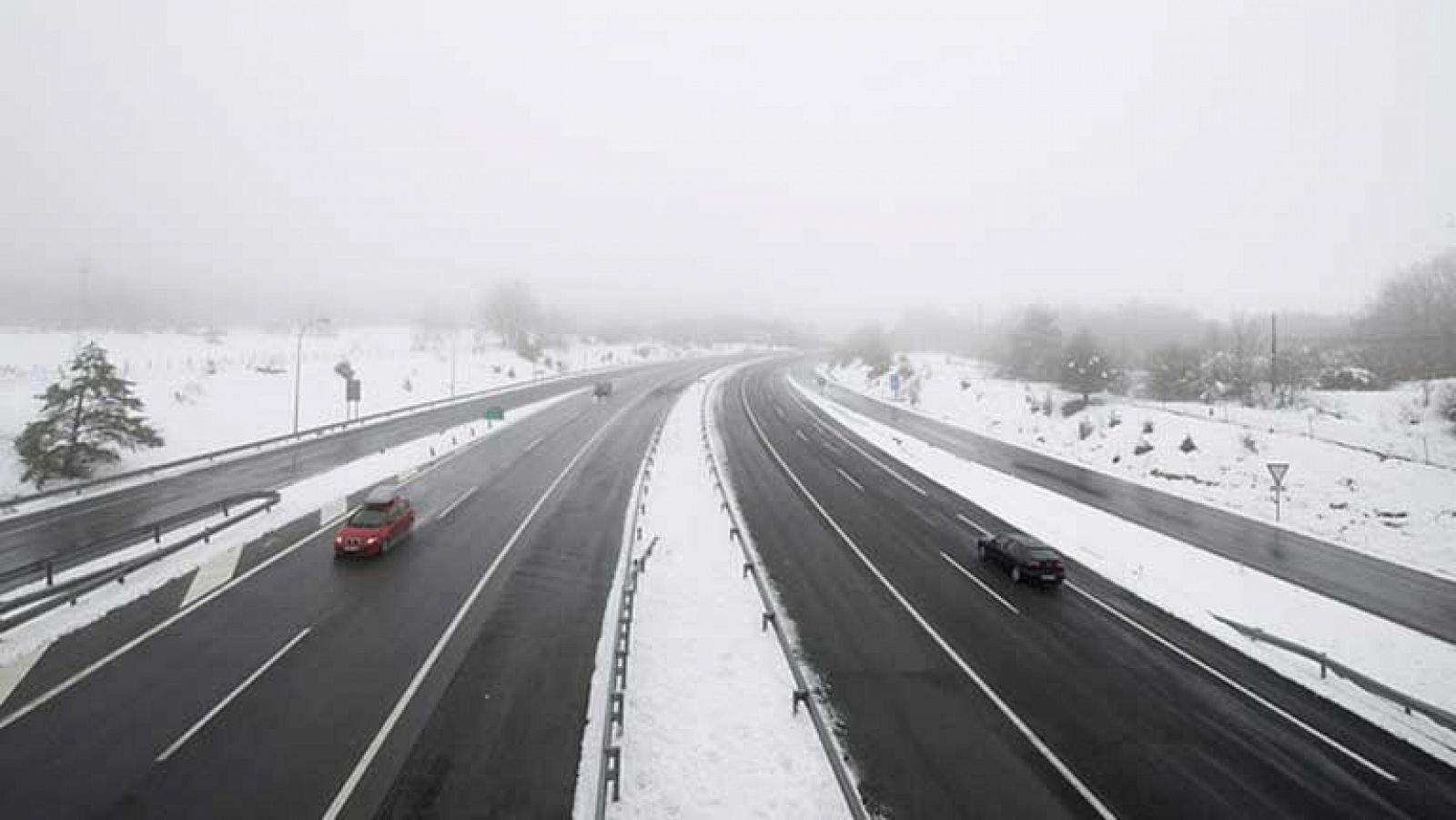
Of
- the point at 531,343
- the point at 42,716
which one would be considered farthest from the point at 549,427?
the point at 531,343

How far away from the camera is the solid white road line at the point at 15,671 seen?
11.0 m

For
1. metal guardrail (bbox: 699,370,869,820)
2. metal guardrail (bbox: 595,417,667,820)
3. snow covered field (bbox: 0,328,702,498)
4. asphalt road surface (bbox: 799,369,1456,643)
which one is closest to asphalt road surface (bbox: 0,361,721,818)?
metal guardrail (bbox: 595,417,667,820)

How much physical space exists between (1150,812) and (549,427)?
1604 inches

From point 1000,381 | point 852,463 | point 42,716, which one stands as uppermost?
point 1000,381

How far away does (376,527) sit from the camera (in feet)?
60.4

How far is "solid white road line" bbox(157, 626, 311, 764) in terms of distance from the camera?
9.59 m

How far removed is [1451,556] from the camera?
72.0 ft

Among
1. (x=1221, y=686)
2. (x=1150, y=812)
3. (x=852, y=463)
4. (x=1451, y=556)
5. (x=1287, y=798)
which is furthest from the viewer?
(x=852, y=463)

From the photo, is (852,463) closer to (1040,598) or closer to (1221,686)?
(1040,598)

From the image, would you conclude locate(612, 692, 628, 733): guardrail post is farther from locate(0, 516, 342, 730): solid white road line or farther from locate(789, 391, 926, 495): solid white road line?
locate(789, 391, 926, 495): solid white road line

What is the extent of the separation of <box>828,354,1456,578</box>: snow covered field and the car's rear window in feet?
123

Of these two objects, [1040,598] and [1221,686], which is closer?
[1221,686]

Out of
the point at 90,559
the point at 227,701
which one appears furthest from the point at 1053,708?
the point at 90,559

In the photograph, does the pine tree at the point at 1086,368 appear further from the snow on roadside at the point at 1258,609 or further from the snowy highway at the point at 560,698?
the snowy highway at the point at 560,698
